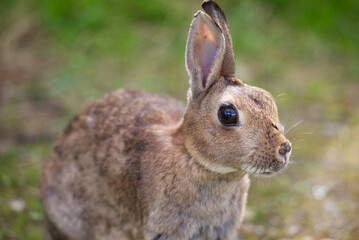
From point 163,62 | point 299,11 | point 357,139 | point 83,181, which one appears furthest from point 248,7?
point 83,181

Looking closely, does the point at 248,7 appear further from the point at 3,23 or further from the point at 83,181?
the point at 83,181

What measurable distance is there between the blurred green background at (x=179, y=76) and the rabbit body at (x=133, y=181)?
2.56 feet

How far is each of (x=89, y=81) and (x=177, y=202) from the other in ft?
12.1

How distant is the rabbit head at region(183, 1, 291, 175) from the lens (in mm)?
3576

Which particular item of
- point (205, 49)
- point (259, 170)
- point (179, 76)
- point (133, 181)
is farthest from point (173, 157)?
point (179, 76)

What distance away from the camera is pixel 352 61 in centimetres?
779

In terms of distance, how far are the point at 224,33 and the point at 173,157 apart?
982 millimetres

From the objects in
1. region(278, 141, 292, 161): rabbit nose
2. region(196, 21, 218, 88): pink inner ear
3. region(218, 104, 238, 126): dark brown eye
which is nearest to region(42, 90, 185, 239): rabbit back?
region(196, 21, 218, 88): pink inner ear

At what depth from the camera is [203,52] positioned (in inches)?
152

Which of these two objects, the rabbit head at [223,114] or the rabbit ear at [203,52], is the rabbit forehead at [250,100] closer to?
the rabbit head at [223,114]

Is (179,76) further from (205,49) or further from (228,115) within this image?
(228,115)

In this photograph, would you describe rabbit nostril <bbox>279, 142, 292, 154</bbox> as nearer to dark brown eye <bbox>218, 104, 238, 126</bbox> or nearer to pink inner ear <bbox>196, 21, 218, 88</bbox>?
dark brown eye <bbox>218, 104, 238, 126</bbox>

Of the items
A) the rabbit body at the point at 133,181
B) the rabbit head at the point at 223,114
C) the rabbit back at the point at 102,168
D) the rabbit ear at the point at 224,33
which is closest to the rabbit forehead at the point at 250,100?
the rabbit head at the point at 223,114

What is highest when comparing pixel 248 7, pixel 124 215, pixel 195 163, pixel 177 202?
pixel 248 7
